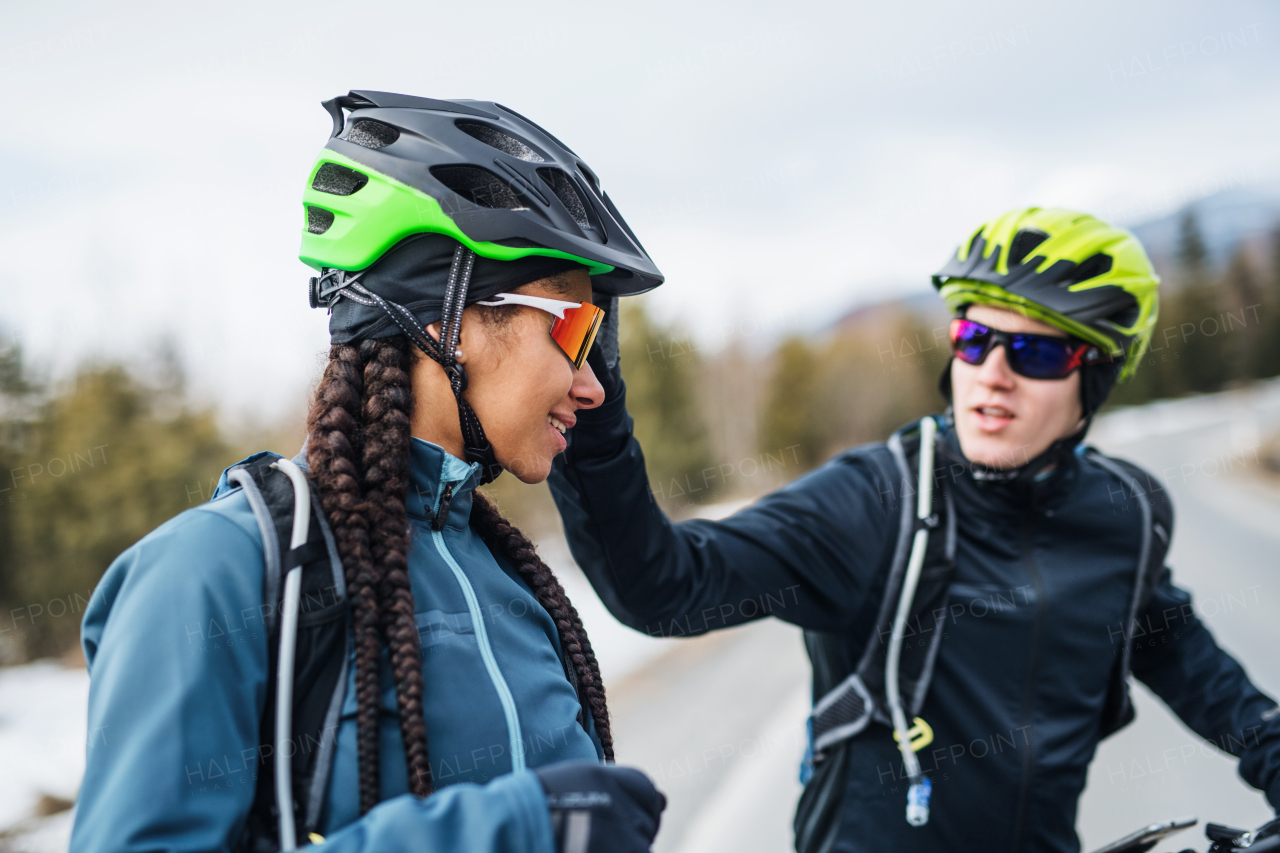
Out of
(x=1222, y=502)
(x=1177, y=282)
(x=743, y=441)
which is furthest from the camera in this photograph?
(x=1177, y=282)

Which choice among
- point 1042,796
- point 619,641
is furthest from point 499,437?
point 619,641

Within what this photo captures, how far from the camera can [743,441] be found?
1416 inches

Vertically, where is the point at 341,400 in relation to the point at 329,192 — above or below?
below

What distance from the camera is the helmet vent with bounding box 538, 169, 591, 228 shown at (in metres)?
1.80

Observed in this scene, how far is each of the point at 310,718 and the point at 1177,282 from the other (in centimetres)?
7562

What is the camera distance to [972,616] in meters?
2.71

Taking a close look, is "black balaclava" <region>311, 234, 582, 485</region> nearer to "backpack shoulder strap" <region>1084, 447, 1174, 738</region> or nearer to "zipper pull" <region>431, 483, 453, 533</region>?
"zipper pull" <region>431, 483, 453, 533</region>

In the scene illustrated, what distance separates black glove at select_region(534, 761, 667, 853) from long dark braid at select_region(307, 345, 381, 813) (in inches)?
11.3

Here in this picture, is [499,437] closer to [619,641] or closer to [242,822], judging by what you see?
[242,822]

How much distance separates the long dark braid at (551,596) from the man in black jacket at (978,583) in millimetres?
502

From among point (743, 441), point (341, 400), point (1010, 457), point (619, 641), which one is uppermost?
point (341, 400)

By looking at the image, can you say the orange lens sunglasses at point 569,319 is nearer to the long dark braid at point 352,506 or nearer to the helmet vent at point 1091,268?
the long dark braid at point 352,506

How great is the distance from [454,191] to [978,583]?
7.07ft

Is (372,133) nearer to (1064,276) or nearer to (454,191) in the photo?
(454,191)
